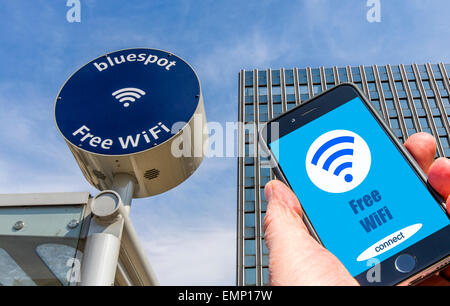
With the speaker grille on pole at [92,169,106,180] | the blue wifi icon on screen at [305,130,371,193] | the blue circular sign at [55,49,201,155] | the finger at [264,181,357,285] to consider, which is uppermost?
the blue circular sign at [55,49,201,155]

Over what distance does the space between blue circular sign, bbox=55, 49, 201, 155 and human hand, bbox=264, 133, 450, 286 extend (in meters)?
1.28

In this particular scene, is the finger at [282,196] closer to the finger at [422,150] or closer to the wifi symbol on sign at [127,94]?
the finger at [422,150]

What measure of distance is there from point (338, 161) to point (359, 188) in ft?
0.61

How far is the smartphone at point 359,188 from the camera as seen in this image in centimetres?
144

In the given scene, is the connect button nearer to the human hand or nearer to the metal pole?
the human hand

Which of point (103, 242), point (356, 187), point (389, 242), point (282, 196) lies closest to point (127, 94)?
point (103, 242)

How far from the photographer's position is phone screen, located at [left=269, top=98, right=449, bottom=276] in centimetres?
152

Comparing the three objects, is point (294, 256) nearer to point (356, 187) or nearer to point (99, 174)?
point (356, 187)

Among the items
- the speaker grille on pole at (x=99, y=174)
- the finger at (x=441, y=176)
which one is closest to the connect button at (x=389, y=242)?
the finger at (x=441, y=176)

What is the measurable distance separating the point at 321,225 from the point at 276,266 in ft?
1.78

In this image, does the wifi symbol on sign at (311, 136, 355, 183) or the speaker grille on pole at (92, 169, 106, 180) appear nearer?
the wifi symbol on sign at (311, 136, 355, 183)

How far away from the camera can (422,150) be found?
179cm

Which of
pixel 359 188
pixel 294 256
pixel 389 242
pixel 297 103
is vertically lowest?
pixel 294 256

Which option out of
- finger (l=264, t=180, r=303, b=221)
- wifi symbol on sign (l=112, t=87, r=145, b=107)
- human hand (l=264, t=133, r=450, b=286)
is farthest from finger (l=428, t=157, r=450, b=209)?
wifi symbol on sign (l=112, t=87, r=145, b=107)
